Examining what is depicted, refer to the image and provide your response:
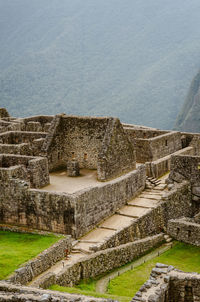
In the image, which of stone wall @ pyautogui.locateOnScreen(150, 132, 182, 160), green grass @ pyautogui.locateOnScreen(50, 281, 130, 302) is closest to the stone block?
stone wall @ pyautogui.locateOnScreen(150, 132, 182, 160)

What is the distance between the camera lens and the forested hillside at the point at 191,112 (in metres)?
65.6

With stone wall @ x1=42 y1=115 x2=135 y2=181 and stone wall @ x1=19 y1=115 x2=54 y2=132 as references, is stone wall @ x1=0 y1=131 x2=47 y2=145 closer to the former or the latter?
stone wall @ x1=42 y1=115 x2=135 y2=181

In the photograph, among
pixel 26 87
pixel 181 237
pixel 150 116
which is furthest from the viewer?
pixel 26 87

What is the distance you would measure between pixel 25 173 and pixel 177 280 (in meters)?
10.4

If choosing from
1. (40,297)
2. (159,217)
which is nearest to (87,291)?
(40,297)

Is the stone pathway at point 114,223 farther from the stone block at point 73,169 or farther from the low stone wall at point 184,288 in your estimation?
the low stone wall at point 184,288

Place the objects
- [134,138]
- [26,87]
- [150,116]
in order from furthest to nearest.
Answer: [26,87], [150,116], [134,138]

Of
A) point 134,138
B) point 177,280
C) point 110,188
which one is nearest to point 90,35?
point 134,138

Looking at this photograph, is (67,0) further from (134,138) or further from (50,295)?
(50,295)

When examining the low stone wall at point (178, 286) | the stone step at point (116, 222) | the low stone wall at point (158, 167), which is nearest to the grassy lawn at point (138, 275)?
the low stone wall at point (178, 286)

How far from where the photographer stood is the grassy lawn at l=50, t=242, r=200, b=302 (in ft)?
44.9

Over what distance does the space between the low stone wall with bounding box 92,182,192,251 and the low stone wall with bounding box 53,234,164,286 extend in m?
0.60

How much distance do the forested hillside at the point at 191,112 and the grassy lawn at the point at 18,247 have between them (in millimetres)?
48839

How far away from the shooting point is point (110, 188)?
67.3ft
